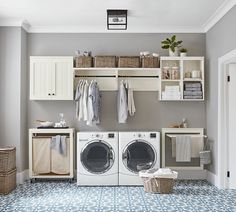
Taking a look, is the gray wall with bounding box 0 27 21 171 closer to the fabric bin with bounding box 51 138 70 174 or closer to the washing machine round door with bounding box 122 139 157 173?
the fabric bin with bounding box 51 138 70 174

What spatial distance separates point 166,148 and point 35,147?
213 centimetres

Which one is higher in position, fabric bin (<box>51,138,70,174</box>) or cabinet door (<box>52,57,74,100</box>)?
cabinet door (<box>52,57,74,100</box>)

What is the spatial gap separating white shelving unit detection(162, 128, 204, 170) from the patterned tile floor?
518 mm

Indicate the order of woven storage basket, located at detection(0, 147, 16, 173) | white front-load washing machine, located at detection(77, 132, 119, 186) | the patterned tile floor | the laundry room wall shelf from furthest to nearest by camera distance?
1. the laundry room wall shelf
2. white front-load washing machine, located at detection(77, 132, 119, 186)
3. woven storage basket, located at detection(0, 147, 16, 173)
4. the patterned tile floor

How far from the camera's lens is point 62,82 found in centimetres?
566

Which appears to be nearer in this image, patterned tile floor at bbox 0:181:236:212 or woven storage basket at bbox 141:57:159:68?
patterned tile floor at bbox 0:181:236:212

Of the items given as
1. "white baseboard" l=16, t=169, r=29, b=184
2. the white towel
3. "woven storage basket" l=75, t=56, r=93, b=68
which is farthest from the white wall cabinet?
the white towel

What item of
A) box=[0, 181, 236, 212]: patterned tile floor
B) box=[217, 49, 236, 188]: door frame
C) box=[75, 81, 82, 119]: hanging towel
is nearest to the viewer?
box=[0, 181, 236, 212]: patterned tile floor

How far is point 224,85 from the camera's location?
5160 millimetres

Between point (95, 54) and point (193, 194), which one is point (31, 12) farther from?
point (193, 194)

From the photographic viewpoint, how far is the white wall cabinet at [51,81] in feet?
18.6

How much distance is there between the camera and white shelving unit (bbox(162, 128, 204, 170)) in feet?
19.4

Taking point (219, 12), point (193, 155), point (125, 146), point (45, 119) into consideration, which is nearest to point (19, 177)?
point (45, 119)

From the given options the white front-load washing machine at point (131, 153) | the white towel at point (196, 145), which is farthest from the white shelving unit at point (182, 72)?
the white front-load washing machine at point (131, 153)
